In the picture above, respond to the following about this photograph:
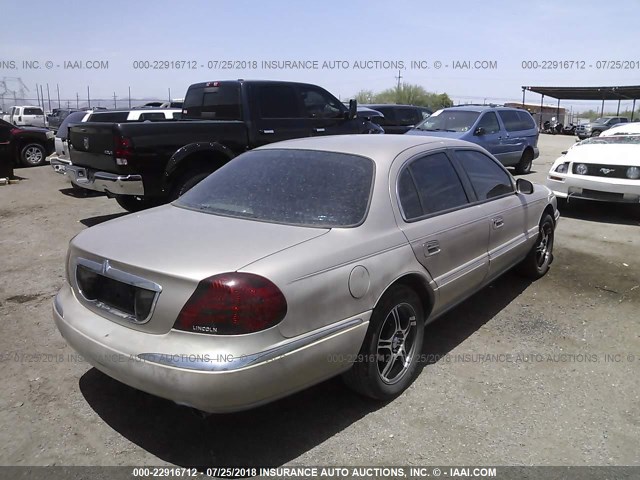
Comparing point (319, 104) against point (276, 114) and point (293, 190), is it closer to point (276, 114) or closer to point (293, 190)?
point (276, 114)

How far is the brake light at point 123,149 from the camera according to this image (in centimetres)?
645

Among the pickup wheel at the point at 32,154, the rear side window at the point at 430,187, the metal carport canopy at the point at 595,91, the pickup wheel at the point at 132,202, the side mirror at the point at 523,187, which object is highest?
the metal carport canopy at the point at 595,91

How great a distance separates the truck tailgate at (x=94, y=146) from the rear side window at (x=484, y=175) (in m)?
4.30

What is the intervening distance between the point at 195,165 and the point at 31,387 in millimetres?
4303

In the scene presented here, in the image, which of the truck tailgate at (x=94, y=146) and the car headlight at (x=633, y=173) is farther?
the car headlight at (x=633, y=173)

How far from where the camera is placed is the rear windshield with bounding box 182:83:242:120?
27.0 ft

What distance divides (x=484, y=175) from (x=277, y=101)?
475cm

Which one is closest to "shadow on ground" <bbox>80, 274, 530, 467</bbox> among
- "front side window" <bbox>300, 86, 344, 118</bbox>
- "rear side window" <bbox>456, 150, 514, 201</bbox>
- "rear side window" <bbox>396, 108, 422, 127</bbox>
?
"rear side window" <bbox>456, 150, 514, 201</bbox>

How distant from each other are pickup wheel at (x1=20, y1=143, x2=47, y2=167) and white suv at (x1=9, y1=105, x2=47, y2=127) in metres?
15.0

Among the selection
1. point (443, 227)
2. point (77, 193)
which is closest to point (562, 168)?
point (443, 227)

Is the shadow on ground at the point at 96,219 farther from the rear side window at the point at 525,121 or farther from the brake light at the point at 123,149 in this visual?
the rear side window at the point at 525,121

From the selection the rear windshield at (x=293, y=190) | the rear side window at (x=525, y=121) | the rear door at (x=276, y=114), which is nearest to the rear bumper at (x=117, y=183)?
the rear door at (x=276, y=114)

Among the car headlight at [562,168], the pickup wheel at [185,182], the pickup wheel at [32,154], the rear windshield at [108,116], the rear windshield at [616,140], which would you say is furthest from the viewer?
the pickup wheel at [32,154]

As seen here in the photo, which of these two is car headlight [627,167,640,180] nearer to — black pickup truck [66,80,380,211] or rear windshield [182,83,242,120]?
black pickup truck [66,80,380,211]
